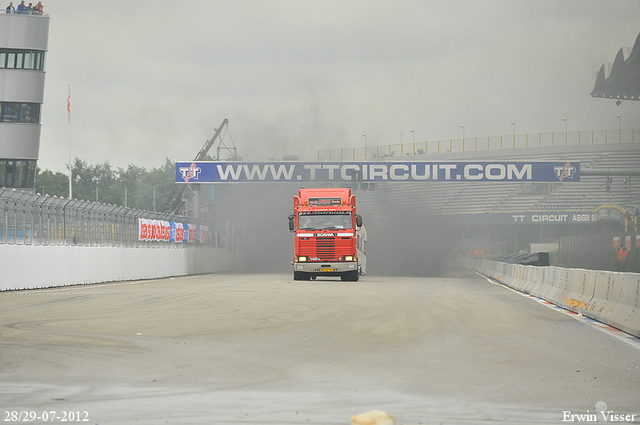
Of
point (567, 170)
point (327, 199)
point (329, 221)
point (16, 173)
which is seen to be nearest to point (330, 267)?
point (329, 221)

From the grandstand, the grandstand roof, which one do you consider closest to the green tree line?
the grandstand

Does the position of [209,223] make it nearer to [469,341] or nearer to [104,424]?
[469,341]

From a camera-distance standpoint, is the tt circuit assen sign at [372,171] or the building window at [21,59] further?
the building window at [21,59]

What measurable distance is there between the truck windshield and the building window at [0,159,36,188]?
107 ft

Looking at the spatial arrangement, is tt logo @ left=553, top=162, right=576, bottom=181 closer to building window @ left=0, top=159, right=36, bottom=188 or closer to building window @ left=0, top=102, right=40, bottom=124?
building window @ left=0, top=102, right=40, bottom=124

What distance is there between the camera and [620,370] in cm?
875

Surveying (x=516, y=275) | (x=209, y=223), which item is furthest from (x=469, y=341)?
(x=209, y=223)

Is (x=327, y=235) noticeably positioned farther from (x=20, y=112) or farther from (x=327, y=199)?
(x=20, y=112)

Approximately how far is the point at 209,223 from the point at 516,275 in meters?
23.8

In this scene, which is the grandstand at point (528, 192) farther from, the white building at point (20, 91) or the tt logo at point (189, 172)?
the white building at point (20, 91)

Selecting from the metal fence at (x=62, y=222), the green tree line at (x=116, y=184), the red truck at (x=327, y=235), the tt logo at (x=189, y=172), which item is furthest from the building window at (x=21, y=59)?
the green tree line at (x=116, y=184)

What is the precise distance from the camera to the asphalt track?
6387 mm

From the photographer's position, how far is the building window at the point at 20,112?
56.8 meters

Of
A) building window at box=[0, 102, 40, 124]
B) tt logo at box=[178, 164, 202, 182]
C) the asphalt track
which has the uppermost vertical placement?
building window at box=[0, 102, 40, 124]
